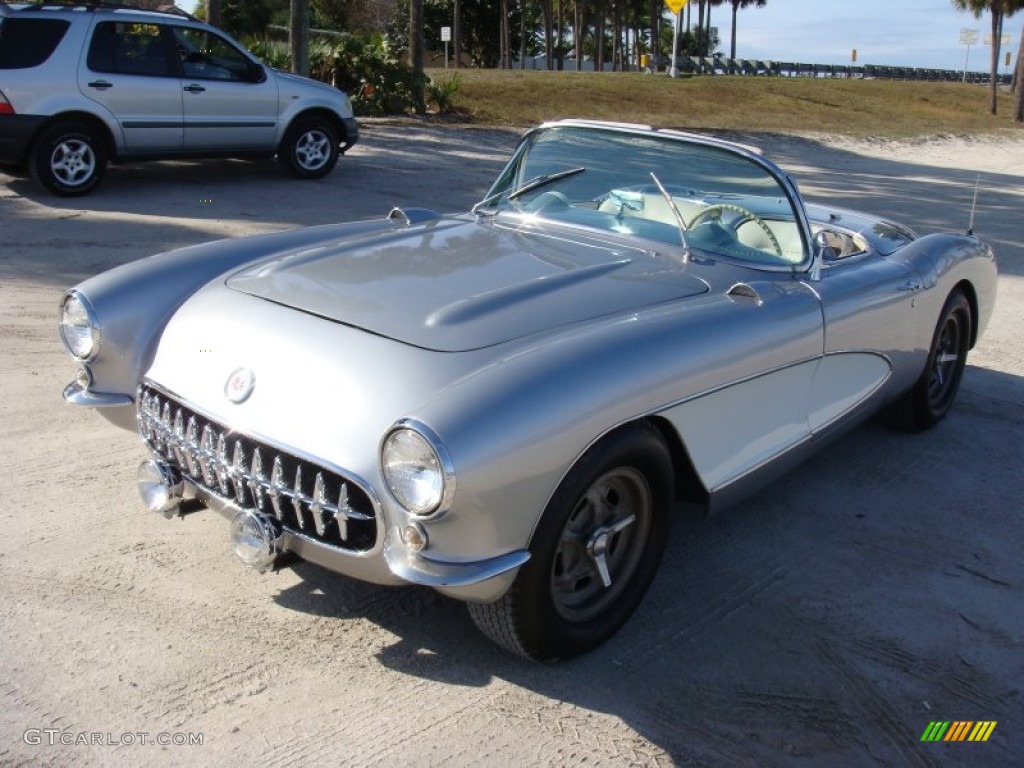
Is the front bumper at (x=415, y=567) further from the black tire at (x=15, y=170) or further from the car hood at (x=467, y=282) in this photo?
the black tire at (x=15, y=170)

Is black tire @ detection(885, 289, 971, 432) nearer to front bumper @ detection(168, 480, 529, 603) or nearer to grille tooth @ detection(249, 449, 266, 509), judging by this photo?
front bumper @ detection(168, 480, 529, 603)

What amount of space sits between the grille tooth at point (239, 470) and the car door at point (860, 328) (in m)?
2.06

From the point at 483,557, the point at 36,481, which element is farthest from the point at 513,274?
the point at 36,481

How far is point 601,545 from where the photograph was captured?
10.1 feet

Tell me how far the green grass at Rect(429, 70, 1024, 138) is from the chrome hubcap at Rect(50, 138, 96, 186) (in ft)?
32.5

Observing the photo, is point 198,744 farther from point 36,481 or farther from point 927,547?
point 927,547

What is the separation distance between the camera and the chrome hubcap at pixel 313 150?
454 inches

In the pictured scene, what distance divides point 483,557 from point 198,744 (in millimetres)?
876

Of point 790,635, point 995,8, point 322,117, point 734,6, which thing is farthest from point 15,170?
point 734,6

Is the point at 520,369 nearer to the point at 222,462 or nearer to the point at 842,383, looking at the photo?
the point at 222,462

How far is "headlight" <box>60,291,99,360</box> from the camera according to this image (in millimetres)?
3533

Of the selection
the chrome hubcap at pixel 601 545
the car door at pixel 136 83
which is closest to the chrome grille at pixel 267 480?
the chrome hubcap at pixel 601 545

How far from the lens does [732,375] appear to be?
3.34 metres

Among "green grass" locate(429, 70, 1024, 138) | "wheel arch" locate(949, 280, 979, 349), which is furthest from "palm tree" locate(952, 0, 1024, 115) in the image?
"wheel arch" locate(949, 280, 979, 349)
